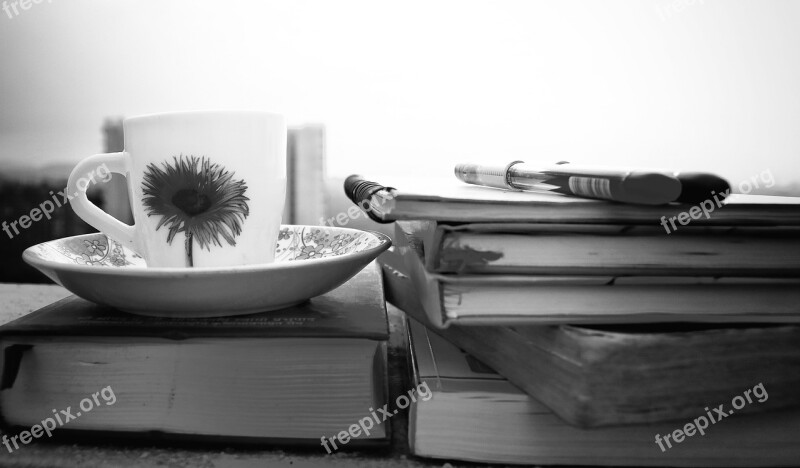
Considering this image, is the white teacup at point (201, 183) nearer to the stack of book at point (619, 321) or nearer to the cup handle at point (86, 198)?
the cup handle at point (86, 198)

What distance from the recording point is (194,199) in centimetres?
37

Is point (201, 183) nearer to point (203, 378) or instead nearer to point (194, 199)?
point (194, 199)

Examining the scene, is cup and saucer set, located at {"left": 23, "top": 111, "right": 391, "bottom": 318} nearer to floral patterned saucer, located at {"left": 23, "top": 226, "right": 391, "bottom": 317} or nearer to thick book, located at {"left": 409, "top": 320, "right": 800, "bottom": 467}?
floral patterned saucer, located at {"left": 23, "top": 226, "right": 391, "bottom": 317}

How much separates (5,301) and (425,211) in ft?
1.77

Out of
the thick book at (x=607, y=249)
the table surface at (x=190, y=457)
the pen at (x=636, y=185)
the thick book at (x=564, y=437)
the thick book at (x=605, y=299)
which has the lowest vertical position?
the table surface at (x=190, y=457)

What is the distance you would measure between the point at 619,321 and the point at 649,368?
3 cm

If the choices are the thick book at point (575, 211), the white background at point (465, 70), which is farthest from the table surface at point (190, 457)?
the white background at point (465, 70)

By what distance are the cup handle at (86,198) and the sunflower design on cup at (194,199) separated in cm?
5

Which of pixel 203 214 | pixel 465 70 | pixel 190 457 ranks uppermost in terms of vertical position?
pixel 465 70

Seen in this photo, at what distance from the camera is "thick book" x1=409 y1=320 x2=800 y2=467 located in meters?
0.28

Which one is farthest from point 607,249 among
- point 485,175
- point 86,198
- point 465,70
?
point 465,70

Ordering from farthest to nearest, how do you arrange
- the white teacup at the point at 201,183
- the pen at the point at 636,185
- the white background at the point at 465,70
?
1. the white background at the point at 465,70
2. the white teacup at the point at 201,183
3. the pen at the point at 636,185

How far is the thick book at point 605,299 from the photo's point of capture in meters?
0.27

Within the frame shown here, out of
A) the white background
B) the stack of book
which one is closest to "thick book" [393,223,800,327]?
the stack of book
